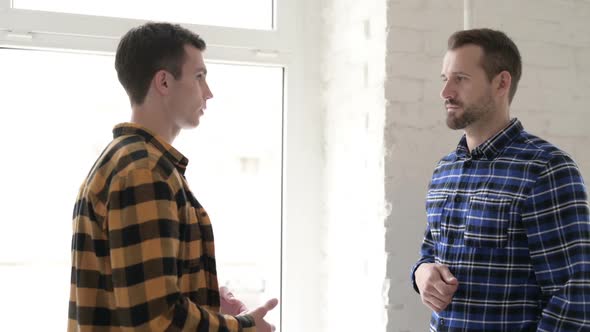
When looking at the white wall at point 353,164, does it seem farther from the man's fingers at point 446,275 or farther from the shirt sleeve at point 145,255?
the shirt sleeve at point 145,255

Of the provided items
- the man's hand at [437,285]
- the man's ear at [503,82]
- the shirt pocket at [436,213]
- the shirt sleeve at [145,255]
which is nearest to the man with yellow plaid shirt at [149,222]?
the shirt sleeve at [145,255]

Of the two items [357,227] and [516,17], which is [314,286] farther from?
[516,17]

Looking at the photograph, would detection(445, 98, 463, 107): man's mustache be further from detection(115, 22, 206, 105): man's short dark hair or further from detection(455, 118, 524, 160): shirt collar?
detection(115, 22, 206, 105): man's short dark hair

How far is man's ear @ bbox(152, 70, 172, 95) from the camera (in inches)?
50.9

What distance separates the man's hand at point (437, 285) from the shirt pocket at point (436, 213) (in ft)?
0.32

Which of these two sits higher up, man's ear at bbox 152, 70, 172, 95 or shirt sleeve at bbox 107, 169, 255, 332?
man's ear at bbox 152, 70, 172, 95

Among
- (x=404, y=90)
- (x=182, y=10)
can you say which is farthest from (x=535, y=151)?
(x=182, y=10)

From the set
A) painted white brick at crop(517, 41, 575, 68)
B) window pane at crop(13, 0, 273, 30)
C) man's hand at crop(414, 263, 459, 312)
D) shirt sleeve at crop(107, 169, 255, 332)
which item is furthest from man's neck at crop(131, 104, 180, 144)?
painted white brick at crop(517, 41, 575, 68)

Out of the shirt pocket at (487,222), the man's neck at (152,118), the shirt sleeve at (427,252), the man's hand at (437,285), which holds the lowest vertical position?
the man's hand at (437,285)

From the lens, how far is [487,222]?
4.69 feet

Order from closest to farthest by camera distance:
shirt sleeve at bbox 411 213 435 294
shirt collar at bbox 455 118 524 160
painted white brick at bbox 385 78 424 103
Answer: shirt collar at bbox 455 118 524 160, shirt sleeve at bbox 411 213 435 294, painted white brick at bbox 385 78 424 103

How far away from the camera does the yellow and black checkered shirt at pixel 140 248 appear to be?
3.58 ft

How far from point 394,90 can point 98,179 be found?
101cm

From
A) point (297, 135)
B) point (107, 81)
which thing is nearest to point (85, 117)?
point (107, 81)
